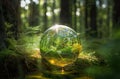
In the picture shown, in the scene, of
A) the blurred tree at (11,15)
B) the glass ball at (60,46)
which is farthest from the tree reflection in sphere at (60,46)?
the blurred tree at (11,15)

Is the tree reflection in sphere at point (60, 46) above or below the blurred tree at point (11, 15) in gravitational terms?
below

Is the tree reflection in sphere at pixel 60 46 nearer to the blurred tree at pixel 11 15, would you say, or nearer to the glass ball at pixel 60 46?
the glass ball at pixel 60 46

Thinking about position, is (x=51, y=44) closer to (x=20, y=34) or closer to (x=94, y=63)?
(x=94, y=63)

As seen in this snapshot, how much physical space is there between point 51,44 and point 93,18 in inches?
486

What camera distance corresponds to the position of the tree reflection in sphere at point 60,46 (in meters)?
4.66

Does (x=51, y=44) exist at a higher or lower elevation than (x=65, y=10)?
lower

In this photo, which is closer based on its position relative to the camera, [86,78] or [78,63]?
[86,78]

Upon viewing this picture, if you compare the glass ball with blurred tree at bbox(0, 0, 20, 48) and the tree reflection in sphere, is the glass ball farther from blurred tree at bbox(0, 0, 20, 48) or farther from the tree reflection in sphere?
blurred tree at bbox(0, 0, 20, 48)

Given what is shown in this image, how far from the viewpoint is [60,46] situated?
4.73 meters

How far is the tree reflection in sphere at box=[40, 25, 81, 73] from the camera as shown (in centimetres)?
466

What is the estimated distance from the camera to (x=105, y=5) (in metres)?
33.9

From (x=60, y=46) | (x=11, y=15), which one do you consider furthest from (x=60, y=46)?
(x=11, y=15)

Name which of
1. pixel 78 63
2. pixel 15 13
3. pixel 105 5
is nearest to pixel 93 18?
pixel 15 13

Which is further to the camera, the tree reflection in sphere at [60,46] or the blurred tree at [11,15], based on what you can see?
the blurred tree at [11,15]
